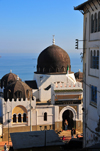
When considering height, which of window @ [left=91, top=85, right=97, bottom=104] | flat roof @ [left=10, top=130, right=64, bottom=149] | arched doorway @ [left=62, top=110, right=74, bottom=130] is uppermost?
window @ [left=91, top=85, right=97, bottom=104]

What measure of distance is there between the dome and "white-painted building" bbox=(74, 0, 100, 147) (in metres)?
15.5

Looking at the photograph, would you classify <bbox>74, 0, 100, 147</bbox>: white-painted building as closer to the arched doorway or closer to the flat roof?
the flat roof

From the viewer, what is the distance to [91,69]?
1591cm

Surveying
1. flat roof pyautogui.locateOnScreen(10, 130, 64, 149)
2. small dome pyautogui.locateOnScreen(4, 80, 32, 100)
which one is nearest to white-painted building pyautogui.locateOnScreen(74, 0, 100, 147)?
flat roof pyautogui.locateOnScreen(10, 130, 64, 149)

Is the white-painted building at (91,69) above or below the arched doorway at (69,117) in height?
above

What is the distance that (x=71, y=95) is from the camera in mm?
28516

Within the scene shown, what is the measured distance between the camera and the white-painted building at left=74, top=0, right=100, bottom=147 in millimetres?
14964

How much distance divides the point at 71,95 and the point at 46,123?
4026 millimetres

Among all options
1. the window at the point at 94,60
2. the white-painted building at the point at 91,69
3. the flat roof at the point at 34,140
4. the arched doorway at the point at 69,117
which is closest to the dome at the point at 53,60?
the arched doorway at the point at 69,117

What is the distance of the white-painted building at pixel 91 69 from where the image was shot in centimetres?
1496

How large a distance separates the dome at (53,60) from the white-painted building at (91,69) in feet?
50.7

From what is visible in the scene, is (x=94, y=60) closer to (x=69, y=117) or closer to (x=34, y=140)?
(x=34, y=140)

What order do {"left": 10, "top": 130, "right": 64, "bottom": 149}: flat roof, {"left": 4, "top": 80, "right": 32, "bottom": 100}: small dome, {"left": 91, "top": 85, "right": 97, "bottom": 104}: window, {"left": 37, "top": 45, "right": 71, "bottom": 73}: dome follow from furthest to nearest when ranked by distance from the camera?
1. {"left": 37, "top": 45, "right": 71, "bottom": 73}: dome
2. {"left": 4, "top": 80, "right": 32, "bottom": 100}: small dome
3. {"left": 91, "top": 85, "right": 97, "bottom": 104}: window
4. {"left": 10, "top": 130, "right": 64, "bottom": 149}: flat roof

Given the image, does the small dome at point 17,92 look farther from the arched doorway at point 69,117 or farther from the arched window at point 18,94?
the arched doorway at point 69,117
